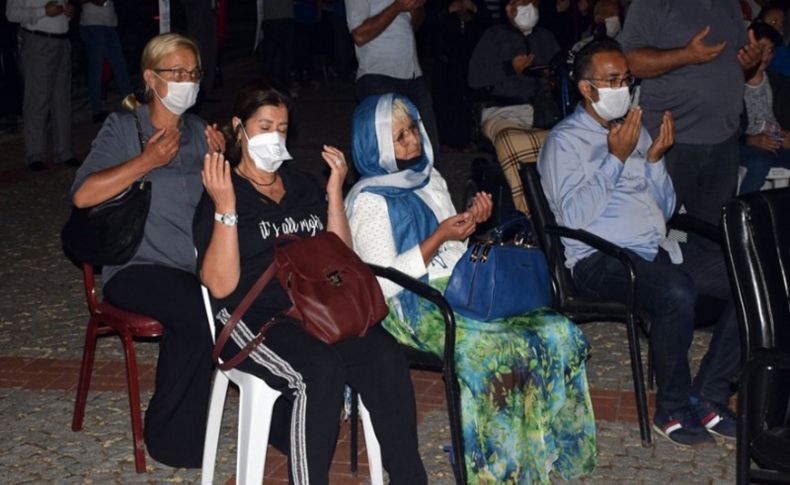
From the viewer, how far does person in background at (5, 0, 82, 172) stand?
1112cm

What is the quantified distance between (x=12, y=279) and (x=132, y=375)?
3325mm

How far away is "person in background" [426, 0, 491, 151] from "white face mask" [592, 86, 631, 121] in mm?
6464

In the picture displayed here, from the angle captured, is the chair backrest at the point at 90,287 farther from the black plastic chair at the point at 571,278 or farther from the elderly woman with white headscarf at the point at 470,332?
the black plastic chair at the point at 571,278

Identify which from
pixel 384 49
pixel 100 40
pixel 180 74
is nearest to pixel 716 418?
pixel 180 74

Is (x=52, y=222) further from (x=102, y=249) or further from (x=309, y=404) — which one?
(x=309, y=404)

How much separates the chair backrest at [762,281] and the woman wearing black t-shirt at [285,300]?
1.15 meters

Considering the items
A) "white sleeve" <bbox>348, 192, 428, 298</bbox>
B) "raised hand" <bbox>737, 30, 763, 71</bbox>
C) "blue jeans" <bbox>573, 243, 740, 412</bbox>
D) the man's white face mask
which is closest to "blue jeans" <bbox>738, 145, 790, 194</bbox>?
"raised hand" <bbox>737, 30, 763, 71</bbox>

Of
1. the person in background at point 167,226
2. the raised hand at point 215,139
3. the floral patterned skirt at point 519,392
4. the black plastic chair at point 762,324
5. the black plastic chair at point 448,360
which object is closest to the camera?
the black plastic chair at point 762,324

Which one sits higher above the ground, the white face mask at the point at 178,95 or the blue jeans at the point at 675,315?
the white face mask at the point at 178,95

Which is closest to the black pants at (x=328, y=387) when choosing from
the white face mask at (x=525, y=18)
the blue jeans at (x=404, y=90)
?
the blue jeans at (x=404, y=90)

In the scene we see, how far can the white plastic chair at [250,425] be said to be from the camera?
4312 millimetres

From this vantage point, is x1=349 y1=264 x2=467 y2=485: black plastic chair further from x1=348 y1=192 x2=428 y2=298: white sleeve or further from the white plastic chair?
the white plastic chair

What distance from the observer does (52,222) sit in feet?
31.8

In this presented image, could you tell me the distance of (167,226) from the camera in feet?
16.9
